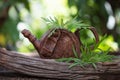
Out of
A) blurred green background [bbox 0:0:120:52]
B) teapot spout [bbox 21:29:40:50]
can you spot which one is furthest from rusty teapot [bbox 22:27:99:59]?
blurred green background [bbox 0:0:120:52]

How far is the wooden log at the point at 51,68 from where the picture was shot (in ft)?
3.43

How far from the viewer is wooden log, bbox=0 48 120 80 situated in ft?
3.43

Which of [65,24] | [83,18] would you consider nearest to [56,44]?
[65,24]

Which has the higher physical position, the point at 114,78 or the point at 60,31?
the point at 60,31

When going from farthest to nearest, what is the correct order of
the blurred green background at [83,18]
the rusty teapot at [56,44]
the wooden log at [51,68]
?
the blurred green background at [83,18] → the rusty teapot at [56,44] → the wooden log at [51,68]

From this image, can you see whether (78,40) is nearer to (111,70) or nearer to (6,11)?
(111,70)

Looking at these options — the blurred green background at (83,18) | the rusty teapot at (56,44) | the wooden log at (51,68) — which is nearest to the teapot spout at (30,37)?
the rusty teapot at (56,44)

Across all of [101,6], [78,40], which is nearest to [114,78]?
[78,40]

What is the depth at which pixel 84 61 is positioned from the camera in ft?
3.71

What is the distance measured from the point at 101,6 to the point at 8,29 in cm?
60

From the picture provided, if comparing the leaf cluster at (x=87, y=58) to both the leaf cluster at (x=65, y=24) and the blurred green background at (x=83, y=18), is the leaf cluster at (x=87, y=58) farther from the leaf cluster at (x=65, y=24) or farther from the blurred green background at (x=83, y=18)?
the blurred green background at (x=83, y=18)

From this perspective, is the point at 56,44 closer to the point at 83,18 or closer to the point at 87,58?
the point at 87,58

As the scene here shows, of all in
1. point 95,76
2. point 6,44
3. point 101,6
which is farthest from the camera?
point 6,44

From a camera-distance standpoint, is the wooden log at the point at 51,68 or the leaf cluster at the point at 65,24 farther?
the leaf cluster at the point at 65,24
